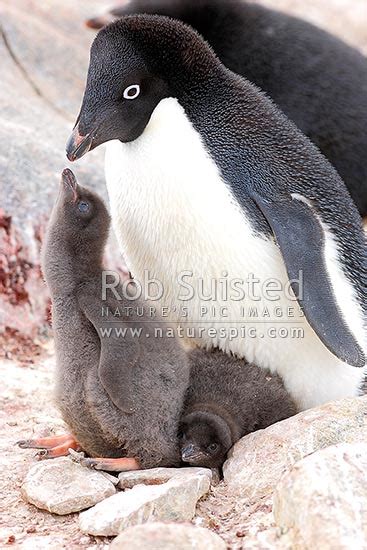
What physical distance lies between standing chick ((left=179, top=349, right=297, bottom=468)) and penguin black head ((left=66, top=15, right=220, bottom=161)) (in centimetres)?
78

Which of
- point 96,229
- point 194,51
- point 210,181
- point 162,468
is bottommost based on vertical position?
point 162,468

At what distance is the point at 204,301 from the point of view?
10.3ft

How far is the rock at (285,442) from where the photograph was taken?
272 centimetres

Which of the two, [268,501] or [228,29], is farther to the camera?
[228,29]

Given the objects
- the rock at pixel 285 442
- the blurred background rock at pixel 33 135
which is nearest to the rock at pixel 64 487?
the rock at pixel 285 442

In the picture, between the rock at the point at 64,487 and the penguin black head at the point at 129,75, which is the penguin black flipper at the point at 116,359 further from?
the penguin black head at the point at 129,75

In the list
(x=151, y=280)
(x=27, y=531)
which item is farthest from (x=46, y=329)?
(x=27, y=531)

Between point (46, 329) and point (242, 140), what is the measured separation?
1.65 meters

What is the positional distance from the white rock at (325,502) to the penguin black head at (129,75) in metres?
1.23

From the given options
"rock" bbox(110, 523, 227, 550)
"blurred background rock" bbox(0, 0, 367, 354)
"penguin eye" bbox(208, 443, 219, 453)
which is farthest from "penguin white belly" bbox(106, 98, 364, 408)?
"blurred background rock" bbox(0, 0, 367, 354)

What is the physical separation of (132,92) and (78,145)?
0.79 ft

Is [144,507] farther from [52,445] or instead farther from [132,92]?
[132,92]

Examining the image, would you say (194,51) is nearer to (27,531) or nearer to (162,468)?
(162,468)

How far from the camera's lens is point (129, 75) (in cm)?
298
